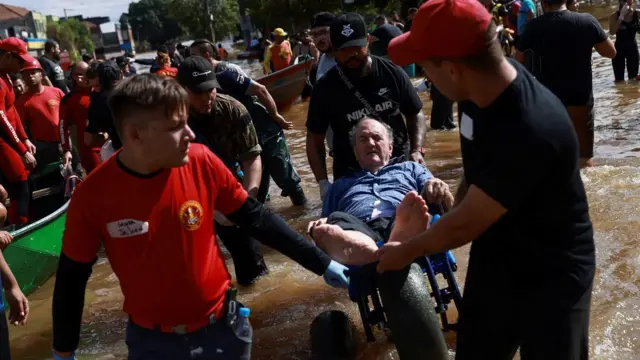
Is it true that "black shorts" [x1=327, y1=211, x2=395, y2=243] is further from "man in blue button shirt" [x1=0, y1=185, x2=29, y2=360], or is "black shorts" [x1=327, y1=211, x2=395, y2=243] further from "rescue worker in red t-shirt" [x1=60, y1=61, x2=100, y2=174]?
"rescue worker in red t-shirt" [x1=60, y1=61, x2=100, y2=174]

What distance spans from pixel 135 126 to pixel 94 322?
3513mm

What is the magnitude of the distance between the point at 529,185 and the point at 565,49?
482 centimetres

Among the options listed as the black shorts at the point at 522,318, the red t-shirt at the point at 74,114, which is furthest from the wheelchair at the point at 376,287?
the red t-shirt at the point at 74,114

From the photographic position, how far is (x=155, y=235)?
2.50 meters

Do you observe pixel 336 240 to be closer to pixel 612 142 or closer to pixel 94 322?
pixel 94 322

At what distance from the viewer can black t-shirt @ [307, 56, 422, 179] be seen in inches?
188

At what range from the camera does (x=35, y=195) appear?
25.3ft

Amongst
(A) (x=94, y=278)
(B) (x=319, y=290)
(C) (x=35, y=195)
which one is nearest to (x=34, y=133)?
(C) (x=35, y=195)

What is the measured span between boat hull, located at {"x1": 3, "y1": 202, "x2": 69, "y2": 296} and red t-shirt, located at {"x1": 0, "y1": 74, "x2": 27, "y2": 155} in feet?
2.80

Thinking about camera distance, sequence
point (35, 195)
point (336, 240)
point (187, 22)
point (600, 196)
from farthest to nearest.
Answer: point (187, 22), point (35, 195), point (600, 196), point (336, 240)

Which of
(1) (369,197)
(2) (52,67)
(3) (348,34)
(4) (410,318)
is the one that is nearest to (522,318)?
(4) (410,318)

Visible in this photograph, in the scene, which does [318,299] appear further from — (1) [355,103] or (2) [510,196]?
(2) [510,196]

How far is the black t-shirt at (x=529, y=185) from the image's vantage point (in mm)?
2102

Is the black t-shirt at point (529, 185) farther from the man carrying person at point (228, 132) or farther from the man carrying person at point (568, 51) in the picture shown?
the man carrying person at point (568, 51)
